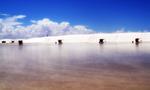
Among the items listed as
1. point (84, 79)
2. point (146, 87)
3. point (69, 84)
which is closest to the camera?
point (146, 87)

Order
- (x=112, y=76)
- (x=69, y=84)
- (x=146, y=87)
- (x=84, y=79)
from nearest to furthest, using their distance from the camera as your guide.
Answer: (x=146, y=87)
(x=69, y=84)
(x=84, y=79)
(x=112, y=76)

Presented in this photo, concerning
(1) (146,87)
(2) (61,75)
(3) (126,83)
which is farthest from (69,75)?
(1) (146,87)

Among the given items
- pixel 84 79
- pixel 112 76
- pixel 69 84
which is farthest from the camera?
pixel 112 76

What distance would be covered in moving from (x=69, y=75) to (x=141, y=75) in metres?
2.53

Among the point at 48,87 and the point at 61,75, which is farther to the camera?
the point at 61,75

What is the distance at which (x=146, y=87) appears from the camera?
7.39m

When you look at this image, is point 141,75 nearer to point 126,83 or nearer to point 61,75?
point 126,83

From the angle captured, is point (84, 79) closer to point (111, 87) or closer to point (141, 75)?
point (111, 87)

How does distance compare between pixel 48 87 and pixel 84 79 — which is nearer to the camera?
pixel 48 87

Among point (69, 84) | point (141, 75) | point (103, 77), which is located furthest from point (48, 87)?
point (141, 75)

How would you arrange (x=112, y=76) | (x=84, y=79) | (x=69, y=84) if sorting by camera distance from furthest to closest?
(x=112, y=76), (x=84, y=79), (x=69, y=84)

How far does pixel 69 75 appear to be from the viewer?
966 cm

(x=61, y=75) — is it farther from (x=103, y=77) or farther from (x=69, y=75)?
(x=103, y=77)

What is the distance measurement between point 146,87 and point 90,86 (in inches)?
60.8
